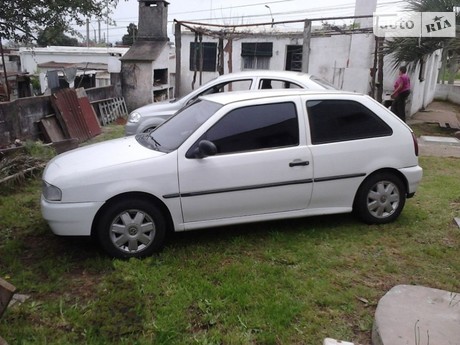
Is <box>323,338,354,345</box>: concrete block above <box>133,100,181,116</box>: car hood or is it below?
below

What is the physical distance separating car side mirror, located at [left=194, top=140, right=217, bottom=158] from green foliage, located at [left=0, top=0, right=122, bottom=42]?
488 centimetres

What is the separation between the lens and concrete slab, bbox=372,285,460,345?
283 cm

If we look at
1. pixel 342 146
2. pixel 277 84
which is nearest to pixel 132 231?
pixel 342 146

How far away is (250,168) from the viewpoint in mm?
4227

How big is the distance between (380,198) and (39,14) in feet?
22.3

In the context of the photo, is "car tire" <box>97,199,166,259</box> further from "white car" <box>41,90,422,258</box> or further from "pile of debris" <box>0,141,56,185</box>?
"pile of debris" <box>0,141,56,185</box>

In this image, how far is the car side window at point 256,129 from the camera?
167 inches

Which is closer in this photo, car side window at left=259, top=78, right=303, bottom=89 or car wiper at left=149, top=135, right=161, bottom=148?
car wiper at left=149, top=135, right=161, bottom=148

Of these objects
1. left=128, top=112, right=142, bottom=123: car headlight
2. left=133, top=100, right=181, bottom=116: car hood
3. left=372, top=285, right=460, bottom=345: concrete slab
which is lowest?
left=372, top=285, right=460, bottom=345: concrete slab

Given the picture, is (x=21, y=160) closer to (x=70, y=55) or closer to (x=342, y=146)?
(x=342, y=146)

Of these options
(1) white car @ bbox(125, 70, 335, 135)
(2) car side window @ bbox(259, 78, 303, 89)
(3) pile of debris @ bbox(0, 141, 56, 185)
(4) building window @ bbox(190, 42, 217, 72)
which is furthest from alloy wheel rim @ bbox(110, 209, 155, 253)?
(4) building window @ bbox(190, 42, 217, 72)

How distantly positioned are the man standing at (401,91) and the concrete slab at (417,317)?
31.4 feet

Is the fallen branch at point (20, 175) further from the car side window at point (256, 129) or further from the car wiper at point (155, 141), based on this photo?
the car side window at point (256, 129)

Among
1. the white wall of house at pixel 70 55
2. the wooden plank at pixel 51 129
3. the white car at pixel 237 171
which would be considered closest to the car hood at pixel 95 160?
the white car at pixel 237 171
